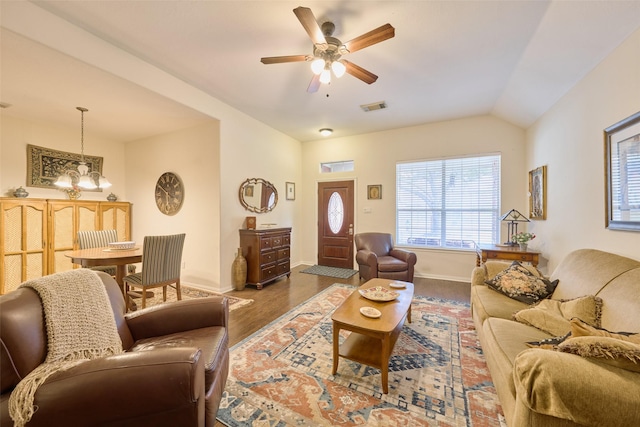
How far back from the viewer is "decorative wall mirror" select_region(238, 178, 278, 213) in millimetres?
4250

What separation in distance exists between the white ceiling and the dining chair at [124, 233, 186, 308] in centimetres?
180

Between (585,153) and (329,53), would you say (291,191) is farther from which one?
(585,153)

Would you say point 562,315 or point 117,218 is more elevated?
point 117,218

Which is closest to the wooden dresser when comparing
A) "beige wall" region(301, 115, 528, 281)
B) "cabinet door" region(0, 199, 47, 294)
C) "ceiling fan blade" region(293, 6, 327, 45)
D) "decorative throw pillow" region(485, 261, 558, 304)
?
"beige wall" region(301, 115, 528, 281)

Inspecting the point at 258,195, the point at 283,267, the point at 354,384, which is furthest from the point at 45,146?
the point at 354,384

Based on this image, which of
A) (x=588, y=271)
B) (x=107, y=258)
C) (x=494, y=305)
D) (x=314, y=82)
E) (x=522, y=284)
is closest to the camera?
(x=588, y=271)

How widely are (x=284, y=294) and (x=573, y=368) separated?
3.19 meters

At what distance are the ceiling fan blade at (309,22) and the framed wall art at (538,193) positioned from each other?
3.34m

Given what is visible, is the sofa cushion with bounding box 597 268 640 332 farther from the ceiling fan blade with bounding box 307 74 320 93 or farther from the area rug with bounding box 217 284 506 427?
the ceiling fan blade with bounding box 307 74 320 93

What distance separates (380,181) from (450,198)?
4.39 feet

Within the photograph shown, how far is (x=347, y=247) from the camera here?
538cm

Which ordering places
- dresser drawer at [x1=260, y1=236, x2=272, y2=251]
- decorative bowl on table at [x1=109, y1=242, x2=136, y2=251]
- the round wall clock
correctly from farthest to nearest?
the round wall clock → dresser drawer at [x1=260, y1=236, x2=272, y2=251] → decorative bowl on table at [x1=109, y1=242, x2=136, y2=251]

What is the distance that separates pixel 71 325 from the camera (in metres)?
1.17

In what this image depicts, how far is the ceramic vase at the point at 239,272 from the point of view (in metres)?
3.91
